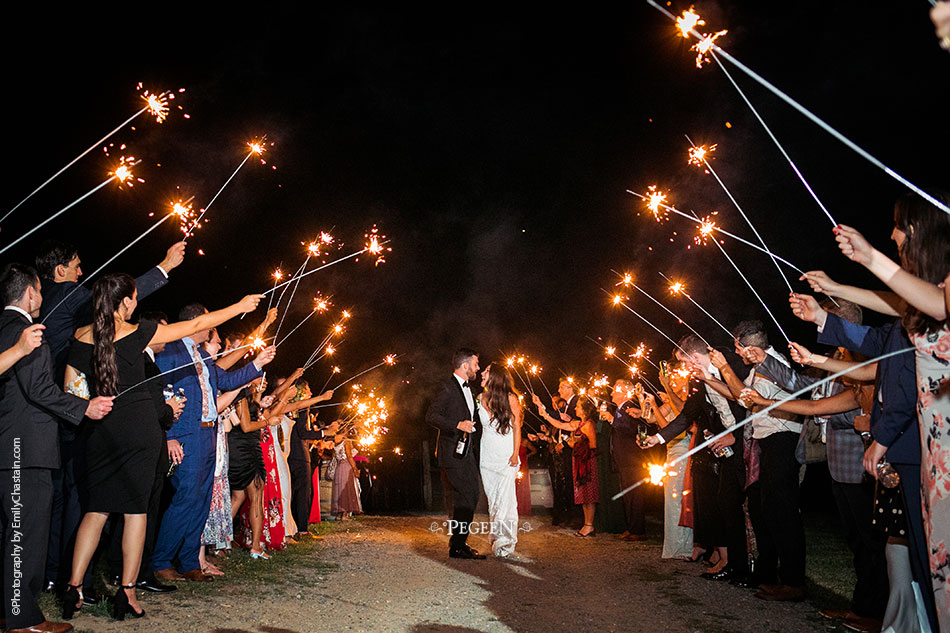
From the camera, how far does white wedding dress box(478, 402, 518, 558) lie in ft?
27.6

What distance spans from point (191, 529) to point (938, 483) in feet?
18.3

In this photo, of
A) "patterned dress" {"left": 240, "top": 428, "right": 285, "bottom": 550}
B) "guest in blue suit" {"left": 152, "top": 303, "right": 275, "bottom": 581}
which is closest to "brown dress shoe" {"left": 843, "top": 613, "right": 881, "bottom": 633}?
"guest in blue suit" {"left": 152, "top": 303, "right": 275, "bottom": 581}

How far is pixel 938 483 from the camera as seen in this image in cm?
288

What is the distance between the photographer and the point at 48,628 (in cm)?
393

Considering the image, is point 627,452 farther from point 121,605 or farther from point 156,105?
point 156,105

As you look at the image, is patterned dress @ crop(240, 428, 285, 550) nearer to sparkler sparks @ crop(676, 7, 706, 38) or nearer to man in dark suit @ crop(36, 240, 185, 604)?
man in dark suit @ crop(36, 240, 185, 604)

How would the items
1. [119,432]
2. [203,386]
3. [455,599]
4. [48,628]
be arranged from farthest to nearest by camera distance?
[203,386]
[455,599]
[119,432]
[48,628]

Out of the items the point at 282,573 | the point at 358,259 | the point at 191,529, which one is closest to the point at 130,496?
the point at 191,529

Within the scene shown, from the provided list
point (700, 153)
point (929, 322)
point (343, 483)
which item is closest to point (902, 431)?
Answer: point (929, 322)

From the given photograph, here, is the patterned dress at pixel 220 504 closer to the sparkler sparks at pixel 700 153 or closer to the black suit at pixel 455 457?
the black suit at pixel 455 457

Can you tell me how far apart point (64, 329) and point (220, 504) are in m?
2.40

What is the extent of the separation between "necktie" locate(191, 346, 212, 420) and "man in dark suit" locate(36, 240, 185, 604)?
868 mm

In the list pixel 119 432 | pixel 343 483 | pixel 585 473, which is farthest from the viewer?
pixel 343 483

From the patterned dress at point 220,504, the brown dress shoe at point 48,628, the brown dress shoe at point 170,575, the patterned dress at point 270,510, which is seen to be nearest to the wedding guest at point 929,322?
the brown dress shoe at point 48,628
